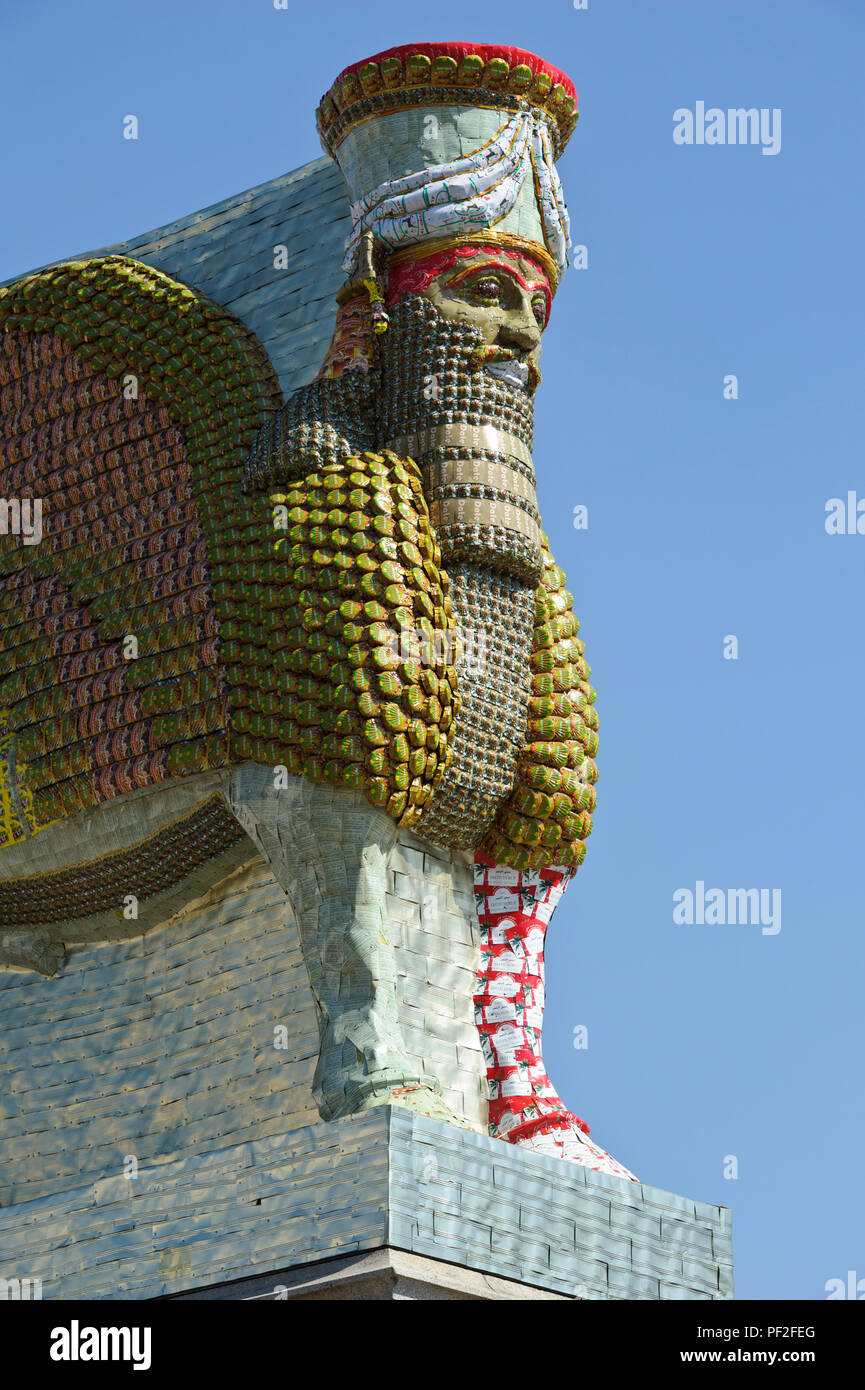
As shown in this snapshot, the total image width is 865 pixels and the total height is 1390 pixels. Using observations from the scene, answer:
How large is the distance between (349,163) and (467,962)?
3917 millimetres

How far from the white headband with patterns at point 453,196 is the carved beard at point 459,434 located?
0.35 m

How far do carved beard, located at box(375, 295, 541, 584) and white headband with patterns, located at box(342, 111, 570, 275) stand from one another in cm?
35

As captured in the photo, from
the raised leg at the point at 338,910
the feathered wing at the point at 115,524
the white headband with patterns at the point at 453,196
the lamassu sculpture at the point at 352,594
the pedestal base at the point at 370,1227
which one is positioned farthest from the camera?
the white headband with patterns at the point at 453,196

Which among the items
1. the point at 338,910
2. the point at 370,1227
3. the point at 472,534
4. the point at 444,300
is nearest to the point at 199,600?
the point at 472,534

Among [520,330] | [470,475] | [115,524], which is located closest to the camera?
[470,475]

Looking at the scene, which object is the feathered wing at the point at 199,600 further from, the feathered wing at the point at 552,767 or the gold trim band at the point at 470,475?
the gold trim band at the point at 470,475

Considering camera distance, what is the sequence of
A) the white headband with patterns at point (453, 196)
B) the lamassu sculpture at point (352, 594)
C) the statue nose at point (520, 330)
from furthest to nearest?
the statue nose at point (520, 330) → the white headband with patterns at point (453, 196) → the lamassu sculpture at point (352, 594)

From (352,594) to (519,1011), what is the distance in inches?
89.9

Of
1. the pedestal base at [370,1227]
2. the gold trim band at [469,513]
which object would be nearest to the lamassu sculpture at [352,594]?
the gold trim band at [469,513]

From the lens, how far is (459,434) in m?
12.7

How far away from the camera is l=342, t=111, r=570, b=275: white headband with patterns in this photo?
1280 cm

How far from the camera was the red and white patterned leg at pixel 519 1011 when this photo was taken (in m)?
12.7

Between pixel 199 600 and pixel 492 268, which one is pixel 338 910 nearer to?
pixel 199 600
